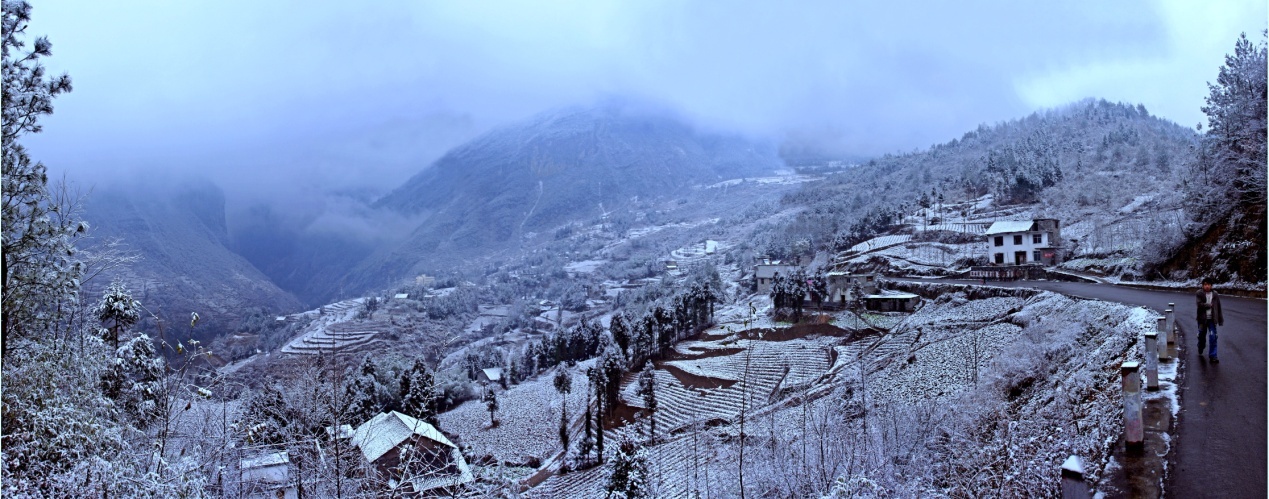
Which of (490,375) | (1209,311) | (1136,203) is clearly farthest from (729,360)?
(1136,203)

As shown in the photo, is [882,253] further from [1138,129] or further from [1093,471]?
[1138,129]

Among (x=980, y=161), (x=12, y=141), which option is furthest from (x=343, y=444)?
(x=980, y=161)

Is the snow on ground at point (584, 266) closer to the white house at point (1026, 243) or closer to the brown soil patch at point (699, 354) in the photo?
the brown soil patch at point (699, 354)

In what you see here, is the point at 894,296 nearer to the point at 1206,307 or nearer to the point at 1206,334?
the point at 1206,334

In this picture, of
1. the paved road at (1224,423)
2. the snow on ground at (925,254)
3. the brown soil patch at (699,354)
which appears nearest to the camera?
the paved road at (1224,423)

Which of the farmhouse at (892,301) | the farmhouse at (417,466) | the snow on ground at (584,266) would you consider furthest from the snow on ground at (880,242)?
the snow on ground at (584,266)

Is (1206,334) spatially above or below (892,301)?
above
